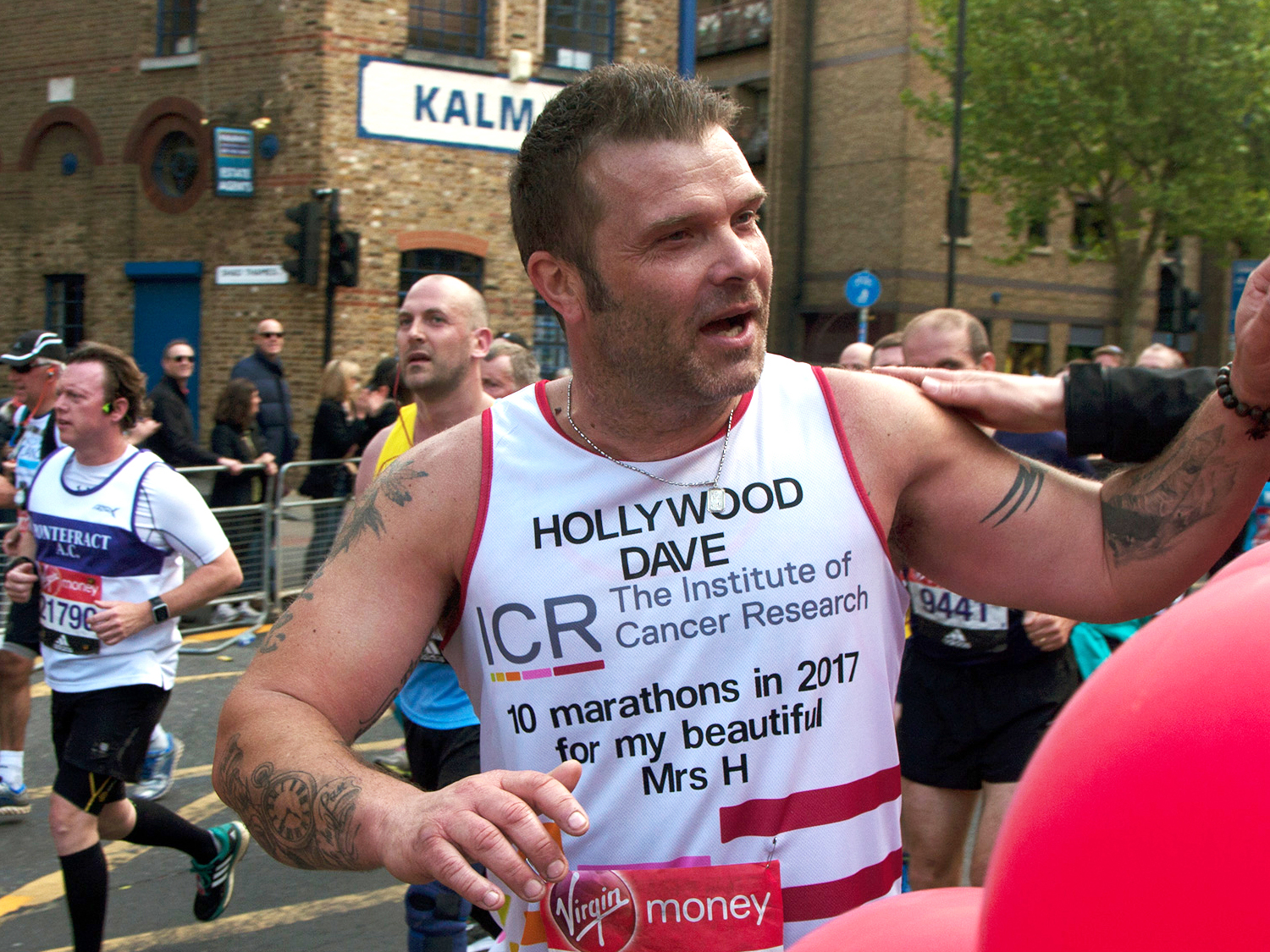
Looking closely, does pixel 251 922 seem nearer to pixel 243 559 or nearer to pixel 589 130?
pixel 589 130

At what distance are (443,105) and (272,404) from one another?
7.48 m

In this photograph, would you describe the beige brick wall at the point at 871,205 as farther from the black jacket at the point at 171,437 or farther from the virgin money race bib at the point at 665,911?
the virgin money race bib at the point at 665,911

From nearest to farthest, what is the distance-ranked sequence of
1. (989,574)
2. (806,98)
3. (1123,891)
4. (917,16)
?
(1123,891) → (989,574) → (917,16) → (806,98)

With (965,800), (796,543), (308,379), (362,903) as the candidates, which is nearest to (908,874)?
(965,800)

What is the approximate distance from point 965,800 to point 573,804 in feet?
10.1

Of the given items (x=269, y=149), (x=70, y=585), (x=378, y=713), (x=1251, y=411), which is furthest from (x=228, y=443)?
(x=1251, y=411)

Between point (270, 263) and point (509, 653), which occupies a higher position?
point (270, 263)

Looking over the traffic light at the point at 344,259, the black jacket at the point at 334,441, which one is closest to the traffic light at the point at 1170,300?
the black jacket at the point at 334,441

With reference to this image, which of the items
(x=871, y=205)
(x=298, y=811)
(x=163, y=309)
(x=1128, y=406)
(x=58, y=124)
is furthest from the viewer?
(x=871, y=205)

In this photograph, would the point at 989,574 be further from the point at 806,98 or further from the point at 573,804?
the point at 806,98

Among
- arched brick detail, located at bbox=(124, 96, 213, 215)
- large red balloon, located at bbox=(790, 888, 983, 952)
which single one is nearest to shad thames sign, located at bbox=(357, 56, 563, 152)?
arched brick detail, located at bbox=(124, 96, 213, 215)

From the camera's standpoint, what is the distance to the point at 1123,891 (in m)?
0.78

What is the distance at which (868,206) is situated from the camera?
27.8 m

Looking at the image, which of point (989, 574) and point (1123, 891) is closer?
point (1123, 891)
